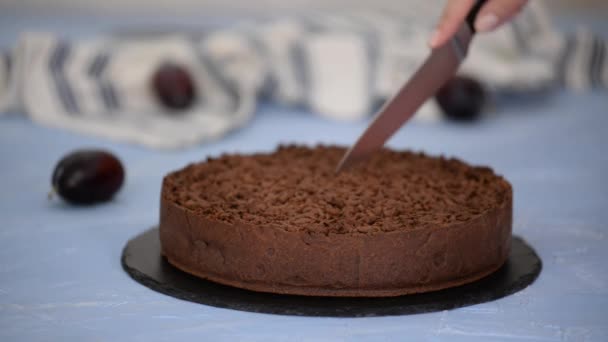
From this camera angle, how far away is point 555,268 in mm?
2133

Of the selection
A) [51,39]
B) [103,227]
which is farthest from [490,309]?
[51,39]

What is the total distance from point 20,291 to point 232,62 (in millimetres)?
2386

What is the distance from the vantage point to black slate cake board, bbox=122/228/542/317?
Result: 1817 millimetres

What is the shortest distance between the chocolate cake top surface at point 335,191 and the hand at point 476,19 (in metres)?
0.36

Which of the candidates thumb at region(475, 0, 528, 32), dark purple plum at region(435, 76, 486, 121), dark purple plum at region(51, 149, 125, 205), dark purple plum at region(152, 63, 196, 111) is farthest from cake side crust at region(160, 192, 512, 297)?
dark purple plum at region(152, 63, 196, 111)

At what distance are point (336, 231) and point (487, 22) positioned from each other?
0.68m

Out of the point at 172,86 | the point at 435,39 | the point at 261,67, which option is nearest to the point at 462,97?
the point at 261,67

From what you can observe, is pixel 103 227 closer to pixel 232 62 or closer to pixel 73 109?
pixel 73 109

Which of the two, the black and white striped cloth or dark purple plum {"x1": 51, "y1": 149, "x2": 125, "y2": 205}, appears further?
the black and white striped cloth

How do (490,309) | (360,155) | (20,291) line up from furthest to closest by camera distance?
(360,155), (20,291), (490,309)

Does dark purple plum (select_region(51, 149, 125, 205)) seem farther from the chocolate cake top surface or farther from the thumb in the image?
the thumb

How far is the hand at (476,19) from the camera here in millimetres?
2092

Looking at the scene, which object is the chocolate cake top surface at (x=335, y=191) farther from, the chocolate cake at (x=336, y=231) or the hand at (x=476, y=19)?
the hand at (x=476, y=19)

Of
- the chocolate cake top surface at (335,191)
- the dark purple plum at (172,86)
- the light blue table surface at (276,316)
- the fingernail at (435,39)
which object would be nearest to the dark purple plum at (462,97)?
the light blue table surface at (276,316)
